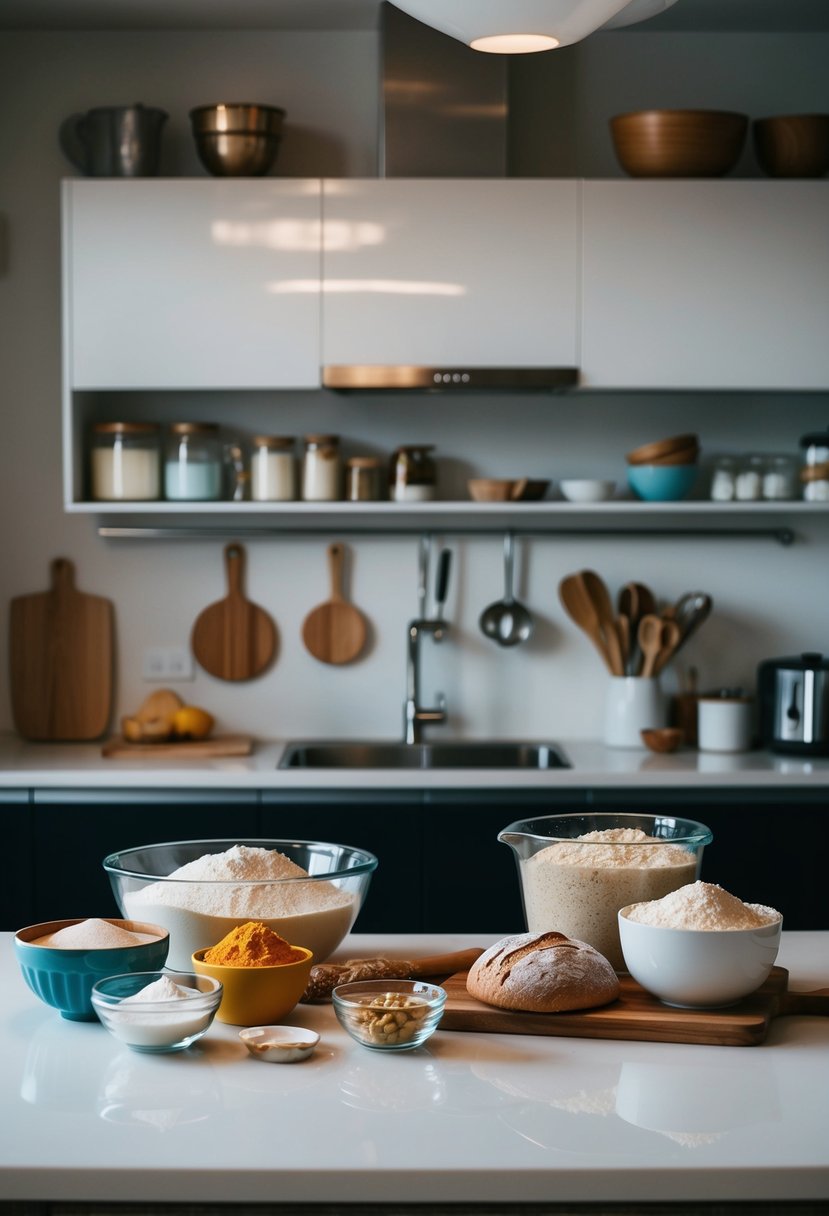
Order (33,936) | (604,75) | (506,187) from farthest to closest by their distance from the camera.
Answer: (604,75), (506,187), (33,936)

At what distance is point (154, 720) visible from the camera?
11.8 feet

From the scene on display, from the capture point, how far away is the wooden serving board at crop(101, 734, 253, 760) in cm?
342

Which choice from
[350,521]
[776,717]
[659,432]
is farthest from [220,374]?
[776,717]

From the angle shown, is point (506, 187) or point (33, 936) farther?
point (506, 187)

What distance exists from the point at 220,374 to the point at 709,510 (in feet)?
4.21

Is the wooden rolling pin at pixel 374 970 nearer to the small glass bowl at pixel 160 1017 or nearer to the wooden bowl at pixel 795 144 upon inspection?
the small glass bowl at pixel 160 1017

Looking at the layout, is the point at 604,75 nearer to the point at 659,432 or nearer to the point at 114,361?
the point at 659,432

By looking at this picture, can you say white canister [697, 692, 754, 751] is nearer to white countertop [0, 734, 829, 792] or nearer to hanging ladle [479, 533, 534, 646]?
white countertop [0, 734, 829, 792]

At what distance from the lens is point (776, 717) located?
11.5 feet

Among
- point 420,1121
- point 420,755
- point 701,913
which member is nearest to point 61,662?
point 420,755

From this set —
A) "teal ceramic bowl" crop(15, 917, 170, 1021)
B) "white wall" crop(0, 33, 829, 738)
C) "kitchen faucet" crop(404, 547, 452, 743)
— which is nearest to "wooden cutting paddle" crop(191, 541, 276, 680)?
"white wall" crop(0, 33, 829, 738)

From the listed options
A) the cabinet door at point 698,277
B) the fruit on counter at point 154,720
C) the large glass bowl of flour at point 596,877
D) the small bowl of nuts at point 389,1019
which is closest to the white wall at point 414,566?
the fruit on counter at point 154,720

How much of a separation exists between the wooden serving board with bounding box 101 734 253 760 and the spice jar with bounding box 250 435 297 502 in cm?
65

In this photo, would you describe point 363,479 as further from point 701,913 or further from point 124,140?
point 701,913
